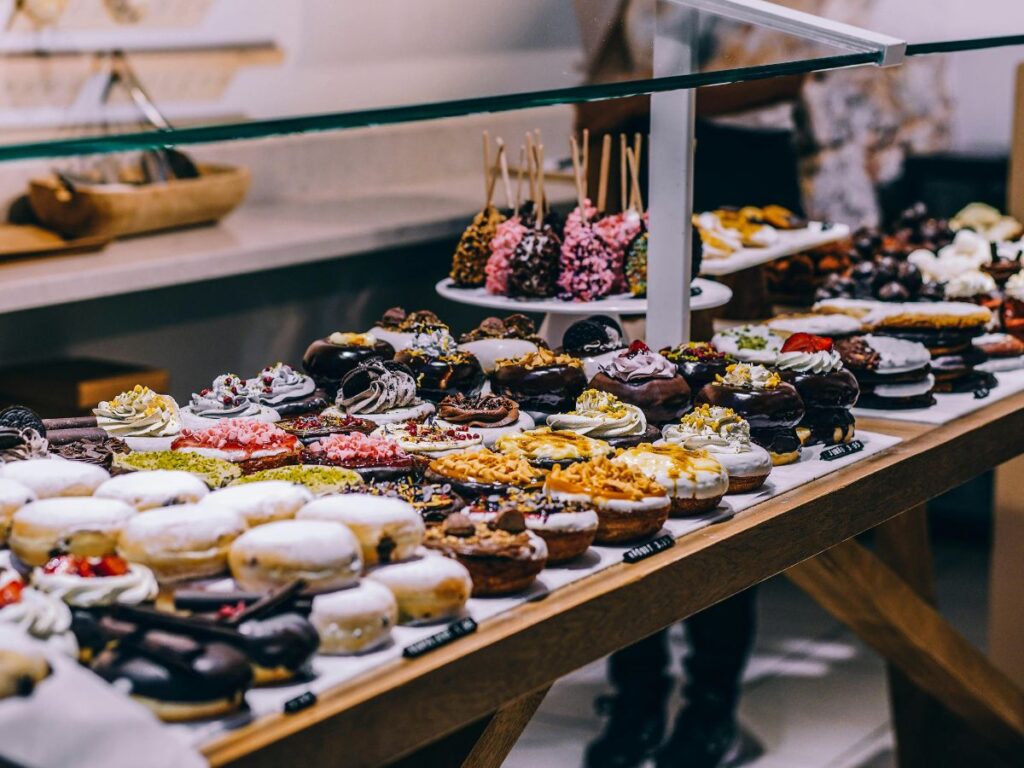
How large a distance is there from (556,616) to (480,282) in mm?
1516

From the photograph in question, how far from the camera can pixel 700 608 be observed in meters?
1.84

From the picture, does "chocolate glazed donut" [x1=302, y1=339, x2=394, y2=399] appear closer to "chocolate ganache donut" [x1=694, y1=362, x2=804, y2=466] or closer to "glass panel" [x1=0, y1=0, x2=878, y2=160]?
"glass panel" [x1=0, y1=0, x2=878, y2=160]

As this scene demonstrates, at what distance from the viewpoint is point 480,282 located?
3047 millimetres

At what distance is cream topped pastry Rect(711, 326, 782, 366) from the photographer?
2.40 meters

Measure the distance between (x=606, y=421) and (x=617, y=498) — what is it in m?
0.33

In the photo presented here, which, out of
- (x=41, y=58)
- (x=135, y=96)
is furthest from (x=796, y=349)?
(x=135, y=96)

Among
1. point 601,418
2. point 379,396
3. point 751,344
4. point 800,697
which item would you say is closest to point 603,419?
point 601,418

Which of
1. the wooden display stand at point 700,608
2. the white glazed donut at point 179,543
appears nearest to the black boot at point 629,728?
the wooden display stand at point 700,608

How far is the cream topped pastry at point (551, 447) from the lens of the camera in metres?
1.95

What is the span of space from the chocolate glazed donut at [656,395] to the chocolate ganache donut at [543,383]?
0.24 feet

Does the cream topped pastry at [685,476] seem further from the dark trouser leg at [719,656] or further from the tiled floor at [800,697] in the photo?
the dark trouser leg at [719,656]

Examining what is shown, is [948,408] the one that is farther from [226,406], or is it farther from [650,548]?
[226,406]

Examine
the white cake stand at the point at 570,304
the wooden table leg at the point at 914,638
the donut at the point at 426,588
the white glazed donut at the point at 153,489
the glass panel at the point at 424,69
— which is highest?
the glass panel at the point at 424,69

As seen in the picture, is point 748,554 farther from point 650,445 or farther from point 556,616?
point 556,616
